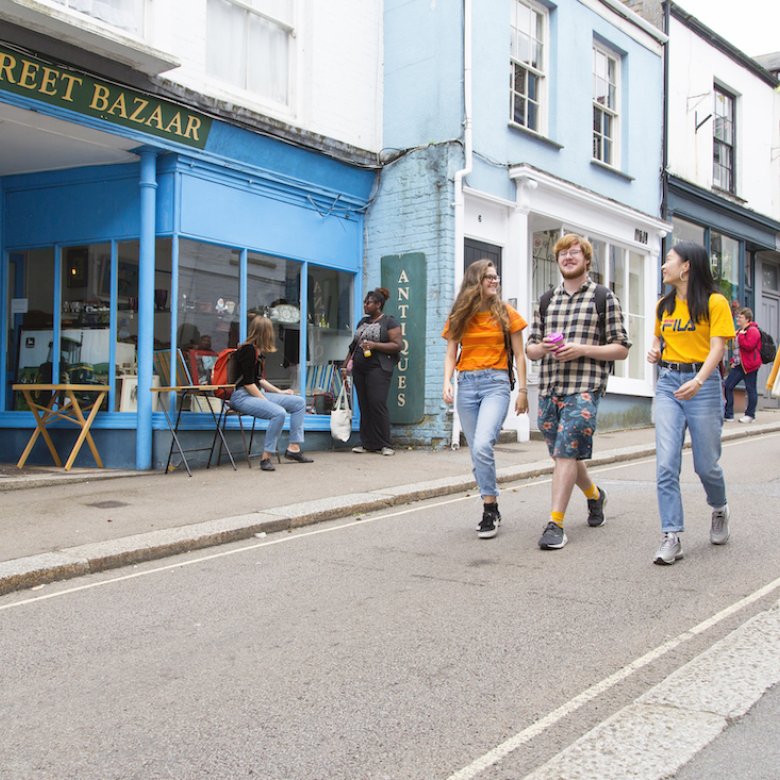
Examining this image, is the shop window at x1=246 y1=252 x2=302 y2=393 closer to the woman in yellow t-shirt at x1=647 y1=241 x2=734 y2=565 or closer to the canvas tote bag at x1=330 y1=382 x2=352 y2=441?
the canvas tote bag at x1=330 y1=382 x2=352 y2=441

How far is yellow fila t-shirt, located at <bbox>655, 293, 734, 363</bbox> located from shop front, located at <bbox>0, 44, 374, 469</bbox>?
5.81 m

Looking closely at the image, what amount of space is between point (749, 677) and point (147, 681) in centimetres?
238

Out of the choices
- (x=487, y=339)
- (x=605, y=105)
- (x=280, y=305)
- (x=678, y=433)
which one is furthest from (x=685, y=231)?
(x=678, y=433)

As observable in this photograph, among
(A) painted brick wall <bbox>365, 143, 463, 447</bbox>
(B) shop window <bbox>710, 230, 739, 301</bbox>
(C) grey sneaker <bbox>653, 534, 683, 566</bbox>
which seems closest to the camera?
(C) grey sneaker <bbox>653, 534, 683, 566</bbox>

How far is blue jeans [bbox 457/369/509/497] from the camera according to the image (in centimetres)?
625

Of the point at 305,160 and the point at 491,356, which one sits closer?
the point at 491,356

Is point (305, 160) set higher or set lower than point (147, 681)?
higher

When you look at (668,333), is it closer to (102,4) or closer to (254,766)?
(254,766)

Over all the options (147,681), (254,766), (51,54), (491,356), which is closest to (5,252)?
(51,54)

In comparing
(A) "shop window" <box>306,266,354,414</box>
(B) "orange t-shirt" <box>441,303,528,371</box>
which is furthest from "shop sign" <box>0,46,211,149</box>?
(B) "orange t-shirt" <box>441,303,528,371</box>

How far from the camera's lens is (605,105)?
1553cm

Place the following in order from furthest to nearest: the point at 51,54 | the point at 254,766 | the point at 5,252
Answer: the point at 5,252, the point at 51,54, the point at 254,766

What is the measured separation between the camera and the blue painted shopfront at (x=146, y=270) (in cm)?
979

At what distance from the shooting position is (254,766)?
9.43 ft
